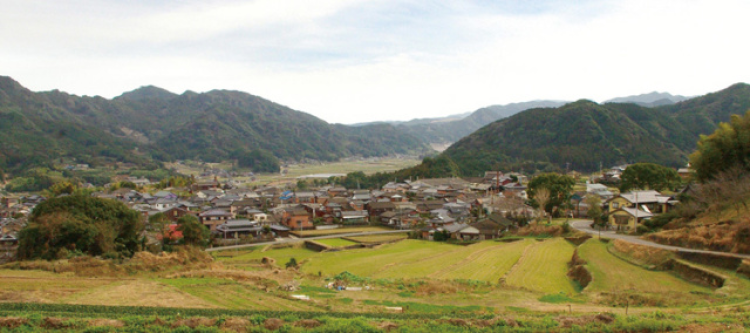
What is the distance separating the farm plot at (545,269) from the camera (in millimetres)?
15562

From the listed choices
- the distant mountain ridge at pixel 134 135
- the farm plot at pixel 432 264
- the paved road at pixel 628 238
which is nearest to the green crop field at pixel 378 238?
the farm plot at pixel 432 264

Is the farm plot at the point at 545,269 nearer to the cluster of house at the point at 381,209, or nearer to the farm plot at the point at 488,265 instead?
the farm plot at the point at 488,265

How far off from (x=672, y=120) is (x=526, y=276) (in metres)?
86.4

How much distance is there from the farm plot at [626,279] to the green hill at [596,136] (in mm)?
57028

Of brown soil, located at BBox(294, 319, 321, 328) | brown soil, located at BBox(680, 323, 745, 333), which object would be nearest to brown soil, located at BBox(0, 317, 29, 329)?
brown soil, located at BBox(294, 319, 321, 328)

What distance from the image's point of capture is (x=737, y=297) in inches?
439

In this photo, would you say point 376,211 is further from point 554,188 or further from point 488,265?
point 488,265

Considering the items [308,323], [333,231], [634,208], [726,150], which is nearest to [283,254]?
[333,231]

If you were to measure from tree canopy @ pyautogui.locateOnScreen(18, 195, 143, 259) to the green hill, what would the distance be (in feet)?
189

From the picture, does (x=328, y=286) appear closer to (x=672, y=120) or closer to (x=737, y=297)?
(x=737, y=297)

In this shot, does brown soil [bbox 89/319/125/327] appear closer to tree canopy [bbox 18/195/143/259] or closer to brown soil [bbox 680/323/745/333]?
brown soil [bbox 680/323/745/333]

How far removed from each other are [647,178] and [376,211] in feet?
74.3

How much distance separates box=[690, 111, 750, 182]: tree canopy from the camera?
23.3 m

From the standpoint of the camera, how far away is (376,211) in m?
41.8
